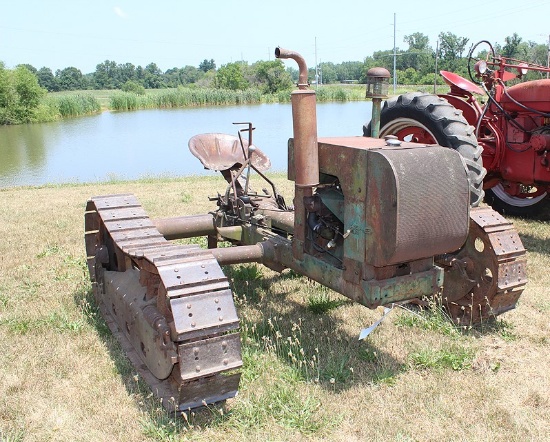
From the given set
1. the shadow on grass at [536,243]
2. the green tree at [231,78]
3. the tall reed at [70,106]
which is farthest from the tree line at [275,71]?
the shadow on grass at [536,243]

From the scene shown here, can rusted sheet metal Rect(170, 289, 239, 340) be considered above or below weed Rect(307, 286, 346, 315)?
above

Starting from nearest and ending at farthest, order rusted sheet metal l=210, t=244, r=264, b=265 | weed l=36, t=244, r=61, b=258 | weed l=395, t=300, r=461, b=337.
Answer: rusted sheet metal l=210, t=244, r=264, b=265 → weed l=395, t=300, r=461, b=337 → weed l=36, t=244, r=61, b=258

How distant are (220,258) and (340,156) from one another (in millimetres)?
1069

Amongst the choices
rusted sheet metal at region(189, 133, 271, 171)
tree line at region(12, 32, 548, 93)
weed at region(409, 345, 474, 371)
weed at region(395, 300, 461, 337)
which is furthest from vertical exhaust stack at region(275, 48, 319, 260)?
tree line at region(12, 32, 548, 93)

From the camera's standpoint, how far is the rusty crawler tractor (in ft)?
10.0

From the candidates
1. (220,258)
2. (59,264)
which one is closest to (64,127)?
(59,264)

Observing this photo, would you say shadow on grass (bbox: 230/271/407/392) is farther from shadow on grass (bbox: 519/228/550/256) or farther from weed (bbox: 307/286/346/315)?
shadow on grass (bbox: 519/228/550/256)

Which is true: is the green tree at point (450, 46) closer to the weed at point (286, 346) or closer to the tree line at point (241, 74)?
the tree line at point (241, 74)

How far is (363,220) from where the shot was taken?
3.30 meters

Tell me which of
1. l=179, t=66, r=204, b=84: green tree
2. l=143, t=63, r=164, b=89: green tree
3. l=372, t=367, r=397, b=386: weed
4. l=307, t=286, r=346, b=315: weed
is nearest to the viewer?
l=372, t=367, r=397, b=386: weed

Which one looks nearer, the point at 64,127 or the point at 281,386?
the point at 281,386

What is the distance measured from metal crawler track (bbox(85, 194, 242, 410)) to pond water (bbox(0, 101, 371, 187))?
37.9 feet

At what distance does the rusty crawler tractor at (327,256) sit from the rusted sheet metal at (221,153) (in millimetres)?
1190

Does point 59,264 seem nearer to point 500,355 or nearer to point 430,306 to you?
point 430,306
